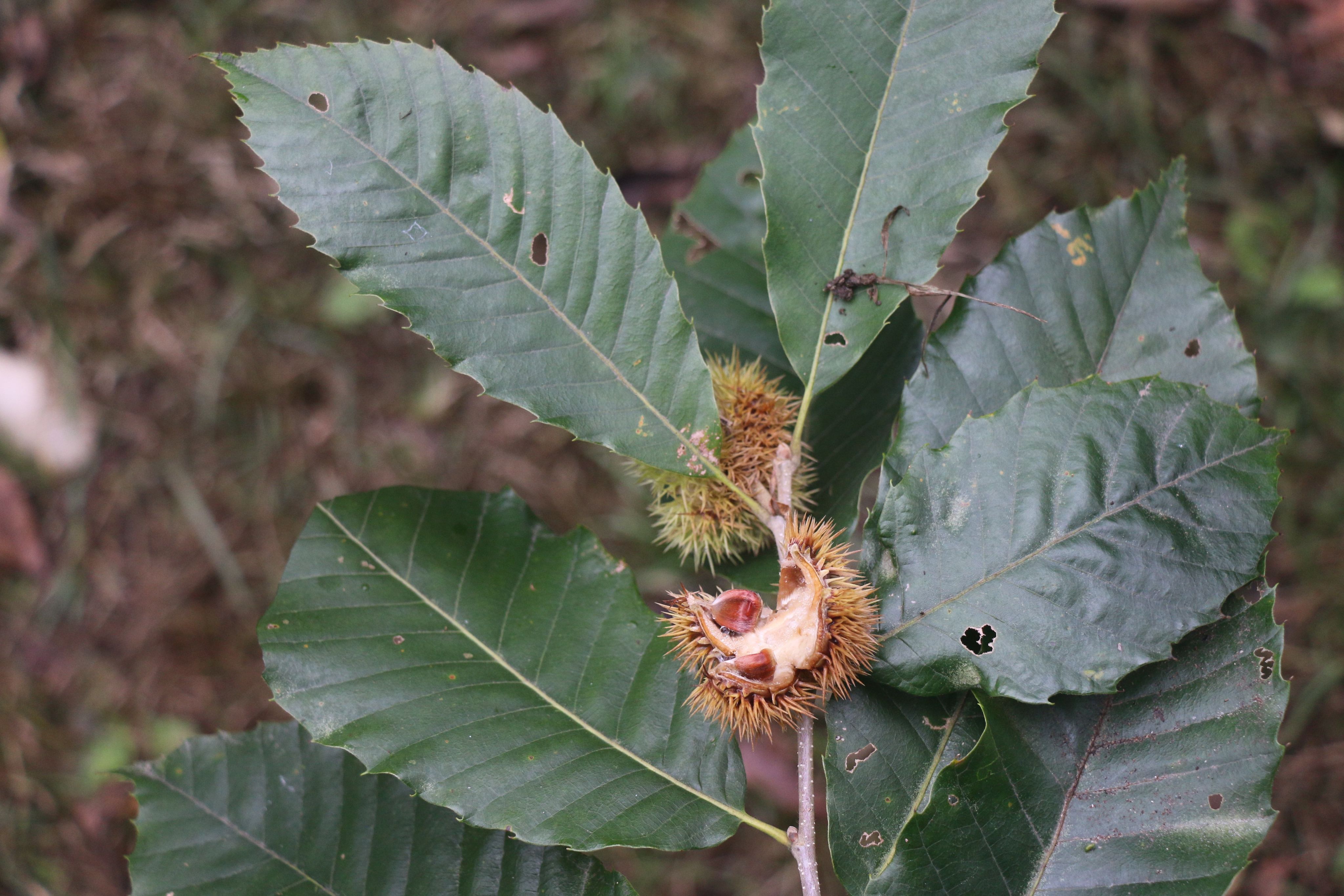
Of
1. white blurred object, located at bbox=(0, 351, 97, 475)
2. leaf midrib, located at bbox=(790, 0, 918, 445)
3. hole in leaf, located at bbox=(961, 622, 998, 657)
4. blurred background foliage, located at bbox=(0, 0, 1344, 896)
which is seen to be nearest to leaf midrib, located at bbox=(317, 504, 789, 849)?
hole in leaf, located at bbox=(961, 622, 998, 657)

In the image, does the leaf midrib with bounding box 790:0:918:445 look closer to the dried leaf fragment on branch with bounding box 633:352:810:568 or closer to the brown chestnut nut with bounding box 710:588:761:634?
the dried leaf fragment on branch with bounding box 633:352:810:568

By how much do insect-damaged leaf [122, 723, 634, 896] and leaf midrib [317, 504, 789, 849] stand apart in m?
0.17

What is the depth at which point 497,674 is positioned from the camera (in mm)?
1327

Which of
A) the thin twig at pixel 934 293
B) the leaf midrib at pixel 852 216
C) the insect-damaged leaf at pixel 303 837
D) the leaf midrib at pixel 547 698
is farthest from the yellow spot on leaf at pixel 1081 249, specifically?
the insect-damaged leaf at pixel 303 837

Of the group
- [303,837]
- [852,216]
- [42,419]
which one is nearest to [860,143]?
[852,216]

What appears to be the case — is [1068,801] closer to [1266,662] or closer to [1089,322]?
[1266,662]

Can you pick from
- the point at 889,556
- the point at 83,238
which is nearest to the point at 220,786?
the point at 889,556

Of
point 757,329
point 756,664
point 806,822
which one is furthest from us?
point 757,329

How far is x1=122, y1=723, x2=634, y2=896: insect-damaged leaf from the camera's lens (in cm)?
133

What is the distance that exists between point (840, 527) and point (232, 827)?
112 centimetres

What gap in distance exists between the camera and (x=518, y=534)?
4.66 ft

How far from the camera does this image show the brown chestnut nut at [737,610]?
118cm

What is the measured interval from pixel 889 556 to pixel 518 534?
1.96 feet

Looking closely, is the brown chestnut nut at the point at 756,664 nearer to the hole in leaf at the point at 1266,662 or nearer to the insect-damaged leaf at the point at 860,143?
the insect-damaged leaf at the point at 860,143
